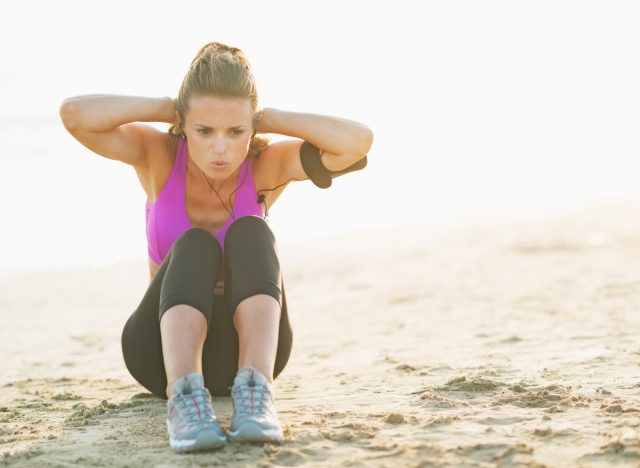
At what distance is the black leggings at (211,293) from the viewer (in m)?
3.14

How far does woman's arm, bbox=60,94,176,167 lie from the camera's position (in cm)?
358

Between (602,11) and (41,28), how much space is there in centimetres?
2607

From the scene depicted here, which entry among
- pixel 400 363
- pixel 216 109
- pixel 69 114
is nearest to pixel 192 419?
pixel 216 109

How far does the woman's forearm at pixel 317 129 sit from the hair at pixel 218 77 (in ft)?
0.50

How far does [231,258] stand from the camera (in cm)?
326

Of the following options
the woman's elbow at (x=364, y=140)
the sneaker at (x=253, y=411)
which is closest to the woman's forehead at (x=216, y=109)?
the woman's elbow at (x=364, y=140)

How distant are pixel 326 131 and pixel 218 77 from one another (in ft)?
1.86

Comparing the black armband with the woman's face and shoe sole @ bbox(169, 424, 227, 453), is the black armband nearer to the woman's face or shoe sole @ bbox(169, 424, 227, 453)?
the woman's face

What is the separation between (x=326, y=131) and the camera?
12.2 feet

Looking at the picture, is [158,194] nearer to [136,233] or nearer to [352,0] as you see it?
[136,233]

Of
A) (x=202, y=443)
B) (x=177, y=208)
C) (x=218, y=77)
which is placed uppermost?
(x=218, y=77)

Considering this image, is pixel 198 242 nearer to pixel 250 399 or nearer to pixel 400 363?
pixel 250 399

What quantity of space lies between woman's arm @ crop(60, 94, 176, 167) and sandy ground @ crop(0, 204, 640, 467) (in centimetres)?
106

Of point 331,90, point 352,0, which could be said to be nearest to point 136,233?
point 331,90
